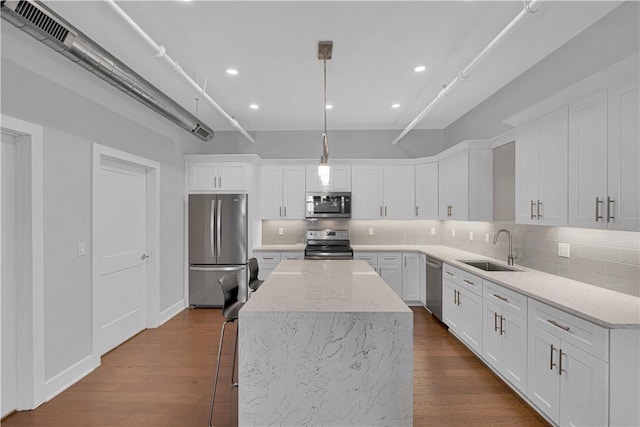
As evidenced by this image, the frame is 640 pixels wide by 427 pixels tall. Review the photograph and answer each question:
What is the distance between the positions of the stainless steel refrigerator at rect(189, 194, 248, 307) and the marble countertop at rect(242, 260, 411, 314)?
6.52 ft

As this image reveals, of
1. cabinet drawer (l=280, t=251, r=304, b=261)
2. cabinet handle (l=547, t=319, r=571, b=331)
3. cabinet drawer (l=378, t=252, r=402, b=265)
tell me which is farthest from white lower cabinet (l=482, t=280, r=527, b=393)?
cabinet drawer (l=280, t=251, r=304, b=261)

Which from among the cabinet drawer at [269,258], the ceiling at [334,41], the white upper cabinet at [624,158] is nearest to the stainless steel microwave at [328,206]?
the cabinet drawer at [269,258]

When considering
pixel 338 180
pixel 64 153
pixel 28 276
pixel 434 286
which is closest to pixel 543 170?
pixel 434 286

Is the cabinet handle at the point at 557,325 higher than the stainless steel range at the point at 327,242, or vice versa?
the stainless steel range at the point at 327,242

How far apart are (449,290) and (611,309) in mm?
2035

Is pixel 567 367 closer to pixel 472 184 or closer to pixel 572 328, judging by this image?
pixel 572 328

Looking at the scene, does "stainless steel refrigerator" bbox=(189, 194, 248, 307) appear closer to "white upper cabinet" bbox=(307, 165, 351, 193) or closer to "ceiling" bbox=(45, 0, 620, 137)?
"white upper cabinet" bbox=(307, 165, 351, 193)

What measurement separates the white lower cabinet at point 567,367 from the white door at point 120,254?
3843 millimetres

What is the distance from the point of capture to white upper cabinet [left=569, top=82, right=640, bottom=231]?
1.85m

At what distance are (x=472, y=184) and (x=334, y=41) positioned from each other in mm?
2515

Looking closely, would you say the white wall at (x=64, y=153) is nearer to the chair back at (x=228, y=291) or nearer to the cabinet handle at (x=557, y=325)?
the chair back at (x=228, y=291)

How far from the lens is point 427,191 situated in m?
5.15

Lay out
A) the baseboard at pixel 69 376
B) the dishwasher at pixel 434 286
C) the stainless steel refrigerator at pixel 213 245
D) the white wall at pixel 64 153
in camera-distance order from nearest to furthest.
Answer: the white wall at pixel 64 153, the baseboard at pixel 69 376, the dishwasher at pixel 434 286, the stainless steel refrigerator at pixel 213 245

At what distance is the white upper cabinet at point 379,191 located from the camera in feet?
17.4
